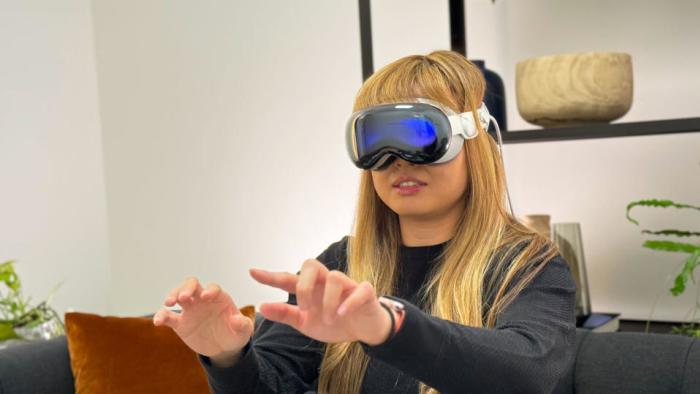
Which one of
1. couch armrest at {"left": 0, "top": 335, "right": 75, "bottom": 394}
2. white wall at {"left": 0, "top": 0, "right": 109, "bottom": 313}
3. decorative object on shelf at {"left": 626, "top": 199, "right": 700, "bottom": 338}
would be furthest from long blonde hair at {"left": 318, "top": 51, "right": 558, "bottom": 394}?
white wall at {"left": 0, "top": 0, "right": 109, "bottom": 313}

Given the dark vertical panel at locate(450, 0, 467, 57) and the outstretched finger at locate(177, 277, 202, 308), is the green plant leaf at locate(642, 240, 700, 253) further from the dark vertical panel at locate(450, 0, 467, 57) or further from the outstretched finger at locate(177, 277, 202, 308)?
the outstretched finger at locate(177, 277, 202, 308)

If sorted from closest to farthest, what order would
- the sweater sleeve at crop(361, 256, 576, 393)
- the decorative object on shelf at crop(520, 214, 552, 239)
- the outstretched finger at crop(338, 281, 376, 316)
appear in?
the outstretched finger at crop(338, 281, 376, 316) < the sweater sleeve at crop(361, 256, 576, 393) < the decorative object on shelf at crop(520, 214, 552, 239)

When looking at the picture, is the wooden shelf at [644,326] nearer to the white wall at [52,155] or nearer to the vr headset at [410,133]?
the vr headset at [410,133]

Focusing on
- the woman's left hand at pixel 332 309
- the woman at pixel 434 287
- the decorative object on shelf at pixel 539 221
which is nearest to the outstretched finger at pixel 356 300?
the woman's left hand at pixel 332 309

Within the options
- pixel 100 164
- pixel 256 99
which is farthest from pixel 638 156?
pixel 100 164

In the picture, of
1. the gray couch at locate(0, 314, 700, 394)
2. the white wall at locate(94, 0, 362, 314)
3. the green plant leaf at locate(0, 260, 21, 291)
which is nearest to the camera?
the gray couch at locate(0, 314, 700, 394)

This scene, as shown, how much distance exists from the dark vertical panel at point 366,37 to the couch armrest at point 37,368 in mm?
943

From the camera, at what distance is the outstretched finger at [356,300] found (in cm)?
92

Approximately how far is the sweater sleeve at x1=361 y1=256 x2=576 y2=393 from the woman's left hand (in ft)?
0.11

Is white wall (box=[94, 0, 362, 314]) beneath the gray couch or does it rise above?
above

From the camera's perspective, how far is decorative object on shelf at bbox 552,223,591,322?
235 centimetres

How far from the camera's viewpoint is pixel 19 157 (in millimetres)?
3480

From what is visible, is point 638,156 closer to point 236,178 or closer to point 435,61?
point 435,61

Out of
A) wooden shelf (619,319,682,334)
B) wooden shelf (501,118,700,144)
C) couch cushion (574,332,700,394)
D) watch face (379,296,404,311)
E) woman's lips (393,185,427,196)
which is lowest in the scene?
wooden shelf (619,319,682,334)
